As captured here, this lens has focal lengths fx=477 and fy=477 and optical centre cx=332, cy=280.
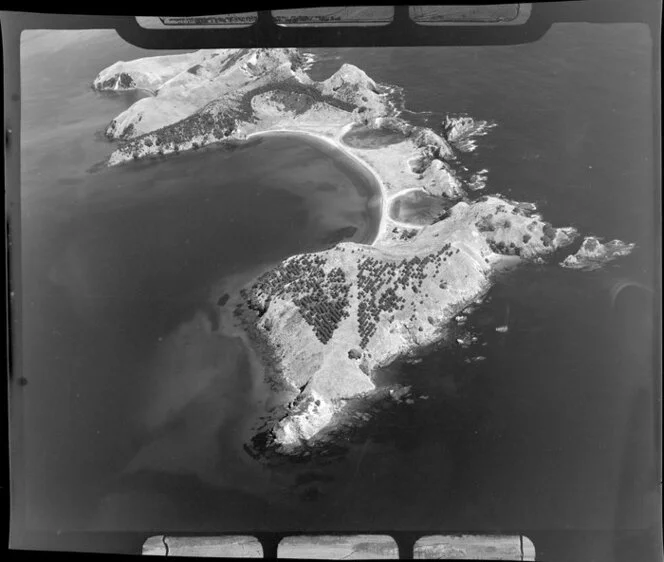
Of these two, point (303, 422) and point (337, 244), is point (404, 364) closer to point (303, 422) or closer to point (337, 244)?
point (303, 422)

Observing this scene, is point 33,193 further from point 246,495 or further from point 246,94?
point 246,495

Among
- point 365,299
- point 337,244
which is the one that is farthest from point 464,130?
point 365,299

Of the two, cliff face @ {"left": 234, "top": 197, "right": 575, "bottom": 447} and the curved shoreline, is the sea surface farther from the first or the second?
the curved shoreline

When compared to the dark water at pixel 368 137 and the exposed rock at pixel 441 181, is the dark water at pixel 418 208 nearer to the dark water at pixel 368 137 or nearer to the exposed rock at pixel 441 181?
the exposed rock at pixel 441 181

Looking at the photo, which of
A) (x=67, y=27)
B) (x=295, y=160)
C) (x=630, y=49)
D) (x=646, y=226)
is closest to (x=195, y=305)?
(x=295, y=160)

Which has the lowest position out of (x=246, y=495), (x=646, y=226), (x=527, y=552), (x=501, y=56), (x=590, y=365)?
(x=527, y=552)

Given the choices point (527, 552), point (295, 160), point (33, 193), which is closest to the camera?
point (527, 552)
